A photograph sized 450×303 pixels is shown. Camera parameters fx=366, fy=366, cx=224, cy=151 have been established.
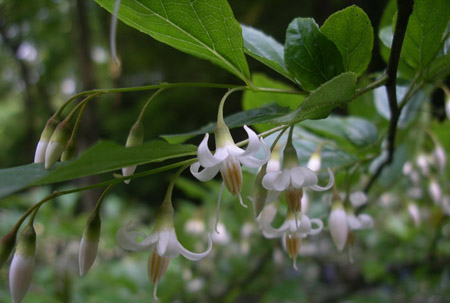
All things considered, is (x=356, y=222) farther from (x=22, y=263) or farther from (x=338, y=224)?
(x=22, y=263)

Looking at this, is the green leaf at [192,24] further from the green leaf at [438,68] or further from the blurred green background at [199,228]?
the green leaf at [438,68]

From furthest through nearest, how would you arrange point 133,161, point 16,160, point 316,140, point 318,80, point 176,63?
point 16,160 → point 176,63 → point 316,140 → point 318,80 → point 133,161

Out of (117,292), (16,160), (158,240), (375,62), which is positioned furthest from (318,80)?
(16,160)

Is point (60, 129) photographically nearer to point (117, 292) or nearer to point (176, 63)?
point (117, 292)

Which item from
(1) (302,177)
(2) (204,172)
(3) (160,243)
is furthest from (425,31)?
(3) (160,243)

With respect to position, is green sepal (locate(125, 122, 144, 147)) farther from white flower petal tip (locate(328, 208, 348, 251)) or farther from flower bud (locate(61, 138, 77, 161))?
white flower petal tip (locate(328, 208, 348, 251))

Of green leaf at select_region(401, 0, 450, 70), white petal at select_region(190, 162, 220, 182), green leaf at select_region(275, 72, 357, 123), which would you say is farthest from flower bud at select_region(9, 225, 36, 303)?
green leaf at select_region(401, 0, 450, 70)
